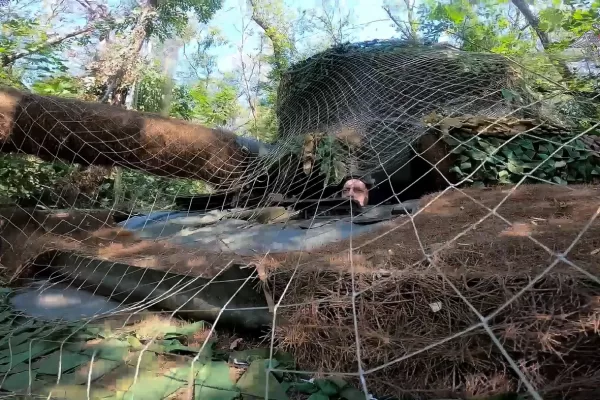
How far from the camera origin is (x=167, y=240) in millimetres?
3004

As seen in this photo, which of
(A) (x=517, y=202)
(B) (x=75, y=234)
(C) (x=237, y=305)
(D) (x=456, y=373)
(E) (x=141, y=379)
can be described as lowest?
(B) (x=75, y=234)

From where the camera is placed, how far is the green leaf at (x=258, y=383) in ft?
4.46

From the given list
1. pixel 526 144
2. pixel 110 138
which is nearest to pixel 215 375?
pixel 110 138

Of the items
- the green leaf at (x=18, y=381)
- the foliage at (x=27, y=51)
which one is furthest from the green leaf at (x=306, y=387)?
the foliage at (x=27, y=51)

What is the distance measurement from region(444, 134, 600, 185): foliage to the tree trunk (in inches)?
70.4

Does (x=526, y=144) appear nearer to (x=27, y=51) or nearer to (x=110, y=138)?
(x=110, y=138)

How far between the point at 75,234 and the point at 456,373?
10.1 feet

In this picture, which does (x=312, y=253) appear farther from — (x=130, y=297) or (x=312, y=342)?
(x=130, y=297)

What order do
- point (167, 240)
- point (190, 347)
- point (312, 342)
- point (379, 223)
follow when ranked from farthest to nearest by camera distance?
point (167, 240)
point (379, 223)
point (190, 347)
point (312, 342)

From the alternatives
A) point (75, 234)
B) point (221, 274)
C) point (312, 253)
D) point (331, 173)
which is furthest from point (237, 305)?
point (75, 234)

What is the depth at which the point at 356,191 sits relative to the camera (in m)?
3.24

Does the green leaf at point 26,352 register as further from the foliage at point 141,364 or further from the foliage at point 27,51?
the foliage at point 27,51

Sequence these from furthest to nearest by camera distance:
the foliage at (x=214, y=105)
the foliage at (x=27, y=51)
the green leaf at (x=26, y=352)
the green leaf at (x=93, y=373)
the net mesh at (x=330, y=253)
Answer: the foliage at (x=214, y=105) < the foliage at (x=27, y=51) < the green leaf at (x=26, y=352) < the green leaf at (x=93, y=373) < the net mesh at (x=330, y=253)

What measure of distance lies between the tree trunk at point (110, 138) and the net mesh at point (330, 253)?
0.01 m
